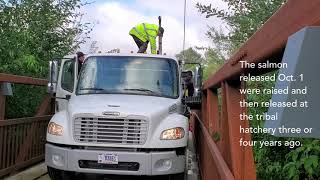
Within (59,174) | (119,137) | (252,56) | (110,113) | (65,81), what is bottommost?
(59,174)

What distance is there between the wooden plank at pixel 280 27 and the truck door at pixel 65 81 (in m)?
6.46

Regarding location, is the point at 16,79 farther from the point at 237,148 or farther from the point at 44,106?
the point at 237,148

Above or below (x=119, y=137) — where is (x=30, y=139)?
below

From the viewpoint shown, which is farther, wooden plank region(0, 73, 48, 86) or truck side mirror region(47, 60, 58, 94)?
truck side mirror region(47, 60, 58, 94)

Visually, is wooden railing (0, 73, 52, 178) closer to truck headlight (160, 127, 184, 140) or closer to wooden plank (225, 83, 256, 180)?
truck headlight (160, 127, 184, 140)

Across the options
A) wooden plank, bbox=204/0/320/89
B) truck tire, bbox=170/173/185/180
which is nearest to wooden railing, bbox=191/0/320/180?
wooden plank, bbox=204/0/320/89

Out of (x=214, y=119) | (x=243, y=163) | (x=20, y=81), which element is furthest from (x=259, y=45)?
(x=20, y=81)

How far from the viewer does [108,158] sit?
7.14 metres

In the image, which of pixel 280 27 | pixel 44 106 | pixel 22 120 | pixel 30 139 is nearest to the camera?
pixel 280 27

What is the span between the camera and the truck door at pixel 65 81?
30.5ft

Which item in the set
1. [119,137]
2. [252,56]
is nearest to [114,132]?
[119,137]

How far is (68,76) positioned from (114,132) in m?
2.69

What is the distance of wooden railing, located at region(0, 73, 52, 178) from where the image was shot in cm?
827

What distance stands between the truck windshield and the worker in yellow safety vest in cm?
177
